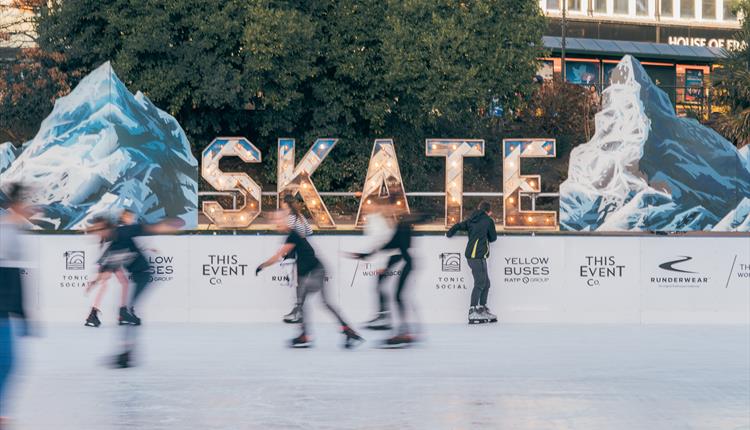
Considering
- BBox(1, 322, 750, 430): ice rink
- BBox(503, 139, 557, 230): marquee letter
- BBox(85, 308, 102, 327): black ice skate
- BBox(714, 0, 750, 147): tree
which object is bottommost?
BBox(1, 322, 750, 430): ice rink

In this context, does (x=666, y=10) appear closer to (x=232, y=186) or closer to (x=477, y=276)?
(x=232, y=186)

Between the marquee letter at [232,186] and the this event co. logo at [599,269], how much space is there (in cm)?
606

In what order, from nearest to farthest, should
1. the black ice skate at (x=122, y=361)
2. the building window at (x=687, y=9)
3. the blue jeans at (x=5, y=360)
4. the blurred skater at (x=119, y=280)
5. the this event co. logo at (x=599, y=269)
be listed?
the blue jeans at (x=5, y=360)
the black ice skate at (x=122, y=361)
the blurred skater at (x=119, y=280)
the this event co. logo at (x=599, y=269)
the building window at (x=687, y=9)

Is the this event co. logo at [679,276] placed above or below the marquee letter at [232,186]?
below

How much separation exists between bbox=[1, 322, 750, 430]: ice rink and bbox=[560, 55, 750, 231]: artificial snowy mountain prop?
3.58m

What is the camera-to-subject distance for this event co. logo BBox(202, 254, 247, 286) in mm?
18781

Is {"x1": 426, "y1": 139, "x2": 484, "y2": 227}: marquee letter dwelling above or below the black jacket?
above

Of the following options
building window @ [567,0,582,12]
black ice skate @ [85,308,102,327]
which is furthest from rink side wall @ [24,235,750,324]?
building window @ [567,0,582,12]

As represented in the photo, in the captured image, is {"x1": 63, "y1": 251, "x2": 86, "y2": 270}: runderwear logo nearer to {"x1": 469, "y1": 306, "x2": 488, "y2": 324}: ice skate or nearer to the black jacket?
the black jacket

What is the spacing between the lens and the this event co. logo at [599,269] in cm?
1875

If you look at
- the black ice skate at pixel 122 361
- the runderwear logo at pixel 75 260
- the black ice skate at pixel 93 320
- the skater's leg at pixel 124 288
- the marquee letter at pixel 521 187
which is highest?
the marquee letter at pixel 521 187

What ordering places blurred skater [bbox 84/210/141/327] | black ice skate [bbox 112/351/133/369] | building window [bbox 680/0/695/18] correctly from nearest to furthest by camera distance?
black ice skate [bbox 112/351/133/369], blurred skater [bbox 84/210/141/327], building window [bbox 680/0/695/18]

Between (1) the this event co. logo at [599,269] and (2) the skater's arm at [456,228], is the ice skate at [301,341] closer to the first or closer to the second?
(2) the skater's arm at [456,228]

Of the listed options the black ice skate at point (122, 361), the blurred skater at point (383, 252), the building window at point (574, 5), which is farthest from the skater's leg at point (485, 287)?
the building window at point (574, 5)
